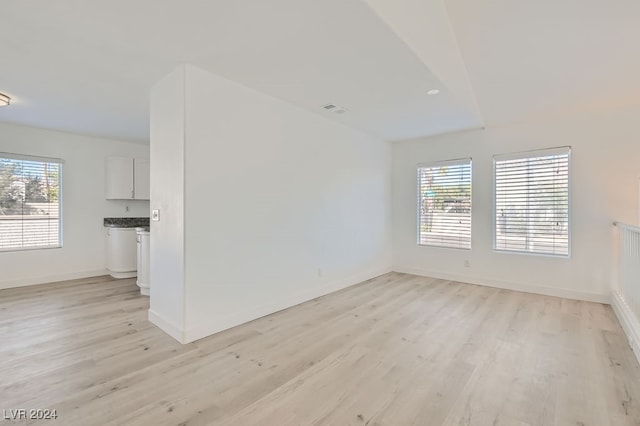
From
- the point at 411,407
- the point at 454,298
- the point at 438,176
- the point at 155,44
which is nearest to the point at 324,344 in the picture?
the point at 411,407

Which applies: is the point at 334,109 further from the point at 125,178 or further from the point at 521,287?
the point at 125,178

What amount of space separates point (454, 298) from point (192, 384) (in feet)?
11.1

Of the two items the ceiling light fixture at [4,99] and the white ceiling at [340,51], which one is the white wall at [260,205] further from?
the ceiling light fixture at [4,99]

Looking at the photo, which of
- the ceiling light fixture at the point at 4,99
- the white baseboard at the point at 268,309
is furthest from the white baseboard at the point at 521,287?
the ceiling light fixture at the point at 4,99

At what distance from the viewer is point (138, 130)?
498 cm

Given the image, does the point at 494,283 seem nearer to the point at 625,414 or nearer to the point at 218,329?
the point at 625,414

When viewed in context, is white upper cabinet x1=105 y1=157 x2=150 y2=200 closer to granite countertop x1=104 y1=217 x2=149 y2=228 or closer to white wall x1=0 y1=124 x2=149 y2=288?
white wall x1=0 y1=124 x2=149 y2=288

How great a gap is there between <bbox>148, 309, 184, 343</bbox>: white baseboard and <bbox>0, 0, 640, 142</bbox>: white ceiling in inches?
93.5

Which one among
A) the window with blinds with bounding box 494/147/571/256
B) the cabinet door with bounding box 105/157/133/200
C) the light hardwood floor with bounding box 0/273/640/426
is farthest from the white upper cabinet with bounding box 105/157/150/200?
the window with blinds with bounding box 494/147/571/256

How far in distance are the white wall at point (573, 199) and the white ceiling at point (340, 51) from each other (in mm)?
457

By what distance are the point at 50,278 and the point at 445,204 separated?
6.60 metres

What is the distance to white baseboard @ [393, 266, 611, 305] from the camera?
160 inches

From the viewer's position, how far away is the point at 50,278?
196 inches

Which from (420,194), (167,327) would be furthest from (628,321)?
(167,327)
